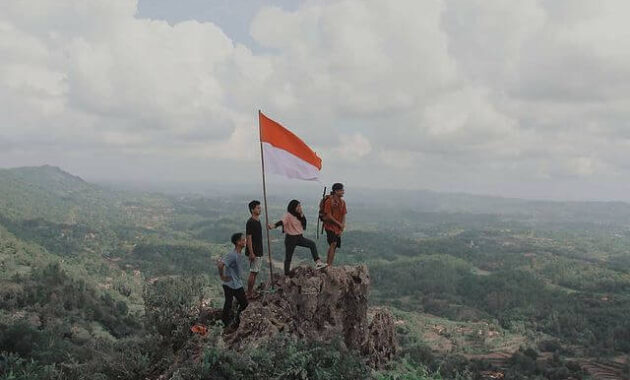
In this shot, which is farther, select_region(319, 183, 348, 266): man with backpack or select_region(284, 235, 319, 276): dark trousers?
select_region(319, 183, 348, 266): man with backpack

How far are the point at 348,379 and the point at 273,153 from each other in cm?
710

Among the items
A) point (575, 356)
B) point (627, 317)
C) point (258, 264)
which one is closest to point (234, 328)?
point (258, 264)

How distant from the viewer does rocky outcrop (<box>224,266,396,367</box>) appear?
456 inches

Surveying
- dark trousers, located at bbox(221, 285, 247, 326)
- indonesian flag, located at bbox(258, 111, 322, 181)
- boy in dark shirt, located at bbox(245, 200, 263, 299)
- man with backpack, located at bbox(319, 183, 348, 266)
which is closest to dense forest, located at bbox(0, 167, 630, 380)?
dark trousers, located at bbox(221, 285, 247, 326)

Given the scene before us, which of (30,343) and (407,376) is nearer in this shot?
(407,376)

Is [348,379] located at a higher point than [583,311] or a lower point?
higher

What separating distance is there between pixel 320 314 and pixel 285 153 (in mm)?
5145

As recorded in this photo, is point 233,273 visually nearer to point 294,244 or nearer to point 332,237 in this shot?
point 294,244

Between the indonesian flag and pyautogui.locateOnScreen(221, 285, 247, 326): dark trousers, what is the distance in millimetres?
3800

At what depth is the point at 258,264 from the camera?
12422 millimetres

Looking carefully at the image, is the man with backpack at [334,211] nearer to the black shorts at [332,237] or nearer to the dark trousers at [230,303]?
the black shorts at [332,237]

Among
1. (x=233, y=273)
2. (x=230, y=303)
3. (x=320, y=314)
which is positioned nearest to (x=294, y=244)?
(x=233, y=273)

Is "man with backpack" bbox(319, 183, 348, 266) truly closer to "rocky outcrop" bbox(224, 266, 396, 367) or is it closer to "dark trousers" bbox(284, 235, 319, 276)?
"dark trousers" bbox(284, 235, 319, 276)

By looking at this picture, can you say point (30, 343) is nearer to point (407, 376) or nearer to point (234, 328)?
point (234, 328)
